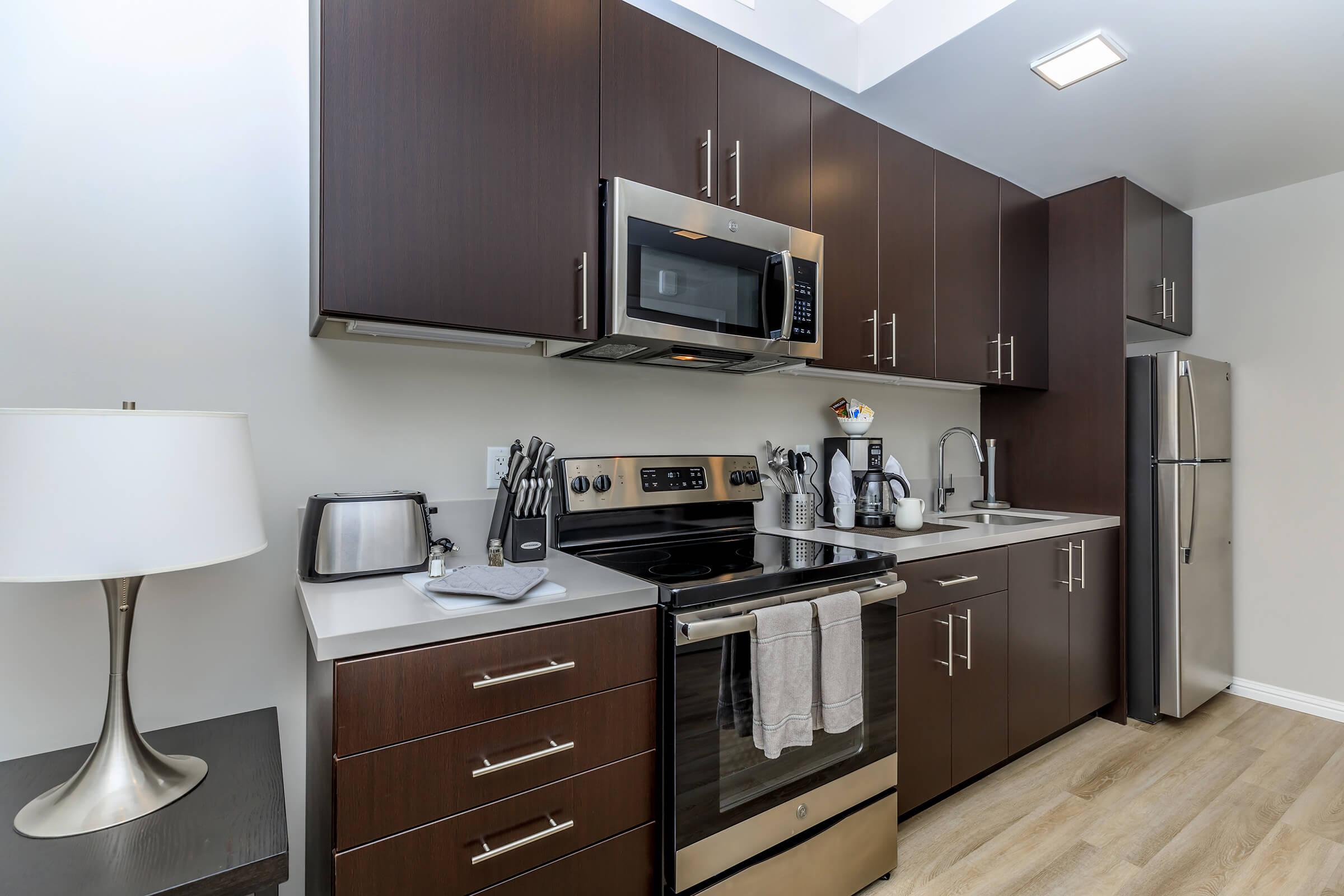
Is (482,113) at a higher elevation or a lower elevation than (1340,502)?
higher

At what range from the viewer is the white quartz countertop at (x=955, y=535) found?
1938 millimetres

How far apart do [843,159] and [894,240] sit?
0.35 meters

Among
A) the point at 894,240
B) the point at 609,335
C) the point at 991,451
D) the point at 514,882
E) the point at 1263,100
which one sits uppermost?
the point at 1263,100

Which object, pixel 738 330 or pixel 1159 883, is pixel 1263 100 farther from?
pixel 1159 883

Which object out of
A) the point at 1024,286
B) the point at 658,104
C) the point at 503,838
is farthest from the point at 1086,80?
the point at 503,838

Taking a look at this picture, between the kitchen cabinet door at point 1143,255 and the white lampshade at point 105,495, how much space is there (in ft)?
10.8

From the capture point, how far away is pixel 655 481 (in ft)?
6.42

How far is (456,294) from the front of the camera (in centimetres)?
139

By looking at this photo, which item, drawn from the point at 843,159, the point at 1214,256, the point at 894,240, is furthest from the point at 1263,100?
the point at 843,159

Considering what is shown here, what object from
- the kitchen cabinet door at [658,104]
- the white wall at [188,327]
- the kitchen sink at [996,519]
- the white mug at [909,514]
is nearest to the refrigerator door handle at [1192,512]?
the kitchen sink at [996,519]

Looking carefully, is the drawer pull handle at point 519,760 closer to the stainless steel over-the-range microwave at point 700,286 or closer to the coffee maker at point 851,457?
the stainless steel over-the-range microwave at point 700,286

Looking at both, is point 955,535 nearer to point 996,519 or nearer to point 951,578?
point 951,578

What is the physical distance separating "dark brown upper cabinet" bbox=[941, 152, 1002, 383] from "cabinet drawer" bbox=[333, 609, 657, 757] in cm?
178

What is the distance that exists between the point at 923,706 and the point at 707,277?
144 centimetres
